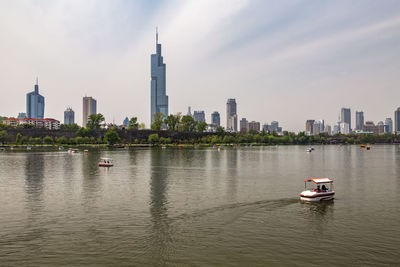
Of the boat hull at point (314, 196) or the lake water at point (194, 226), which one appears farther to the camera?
the boat hull at point (314, 196)

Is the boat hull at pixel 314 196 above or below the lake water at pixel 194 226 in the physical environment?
above

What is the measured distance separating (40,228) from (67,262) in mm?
9674

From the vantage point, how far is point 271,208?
38.8 metres

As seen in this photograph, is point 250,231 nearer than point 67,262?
No

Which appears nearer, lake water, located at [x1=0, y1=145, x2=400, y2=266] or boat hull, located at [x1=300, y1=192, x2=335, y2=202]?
lake water, located at [x1=0, y1=145, x2=400, y2=266]

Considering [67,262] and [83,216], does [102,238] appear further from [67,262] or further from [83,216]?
[83,216]

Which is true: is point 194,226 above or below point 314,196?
below

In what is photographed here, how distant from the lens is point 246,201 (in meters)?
42.8

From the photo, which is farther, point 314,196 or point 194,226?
point 314,196

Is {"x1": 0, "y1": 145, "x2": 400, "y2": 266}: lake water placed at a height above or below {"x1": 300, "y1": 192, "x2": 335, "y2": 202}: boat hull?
below

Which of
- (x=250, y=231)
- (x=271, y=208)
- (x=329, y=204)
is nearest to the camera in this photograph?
(x=250, y=231)

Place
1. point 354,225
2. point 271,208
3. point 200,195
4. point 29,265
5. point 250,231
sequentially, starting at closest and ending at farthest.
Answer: point 29,265, point 250,231, point 354,225, point 271,208, point 200,195

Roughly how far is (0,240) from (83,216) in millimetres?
9069

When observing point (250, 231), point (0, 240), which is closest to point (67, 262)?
point (0, 240)
